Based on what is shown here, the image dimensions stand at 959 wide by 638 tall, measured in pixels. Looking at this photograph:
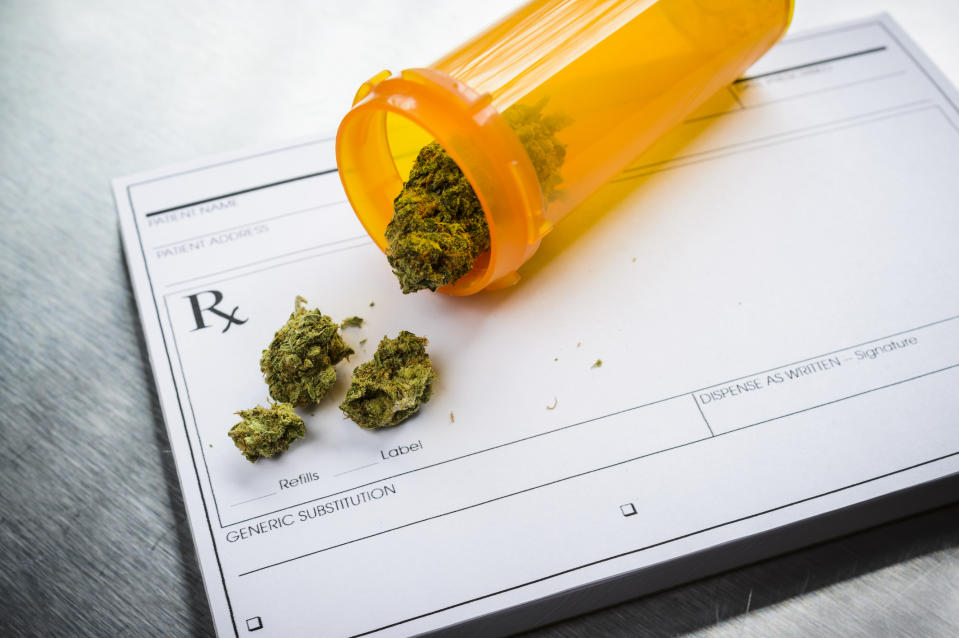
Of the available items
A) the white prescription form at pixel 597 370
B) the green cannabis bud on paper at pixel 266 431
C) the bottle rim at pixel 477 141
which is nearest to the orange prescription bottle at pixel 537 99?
the bottle rim at pixel 477 141

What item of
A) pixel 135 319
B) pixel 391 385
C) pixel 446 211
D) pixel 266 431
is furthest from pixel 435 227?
pixel 135 319

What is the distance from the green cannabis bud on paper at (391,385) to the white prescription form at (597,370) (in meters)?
0.03

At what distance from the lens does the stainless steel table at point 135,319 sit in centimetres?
79

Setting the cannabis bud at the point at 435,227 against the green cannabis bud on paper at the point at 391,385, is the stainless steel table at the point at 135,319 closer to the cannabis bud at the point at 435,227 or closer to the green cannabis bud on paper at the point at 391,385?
the green cannabis bud on paper at the point at 391,385

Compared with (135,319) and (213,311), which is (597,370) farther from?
(135,319)

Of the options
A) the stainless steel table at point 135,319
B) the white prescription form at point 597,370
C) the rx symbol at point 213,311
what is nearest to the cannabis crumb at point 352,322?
the white prescription form at point 597,370

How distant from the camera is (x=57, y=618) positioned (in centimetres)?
79

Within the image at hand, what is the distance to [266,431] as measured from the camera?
771 mm

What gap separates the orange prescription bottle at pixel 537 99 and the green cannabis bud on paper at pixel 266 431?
246 mm

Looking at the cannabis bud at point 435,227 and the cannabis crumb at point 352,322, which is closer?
the cannabis bud at point 435,227

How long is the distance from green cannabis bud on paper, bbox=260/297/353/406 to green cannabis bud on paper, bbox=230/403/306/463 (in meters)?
0.02

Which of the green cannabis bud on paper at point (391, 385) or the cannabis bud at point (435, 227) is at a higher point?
the cannabis bud at point (435, 227)

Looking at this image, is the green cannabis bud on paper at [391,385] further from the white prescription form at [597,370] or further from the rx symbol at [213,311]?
the rx symbol at [213,311]

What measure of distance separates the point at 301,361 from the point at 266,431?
0.28 feet
